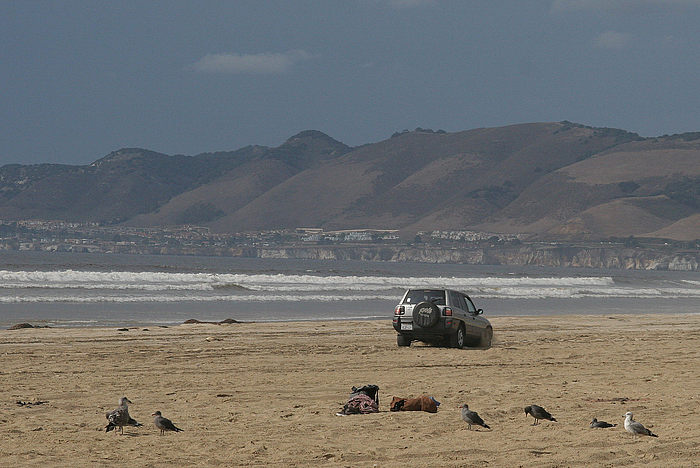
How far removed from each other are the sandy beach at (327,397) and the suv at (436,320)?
0.42 m

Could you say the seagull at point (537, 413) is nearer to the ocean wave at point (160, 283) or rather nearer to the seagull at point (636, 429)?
the seagull at point (636, 429)

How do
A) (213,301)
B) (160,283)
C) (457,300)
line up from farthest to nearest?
(160,283) < (213,301) < (457,300)

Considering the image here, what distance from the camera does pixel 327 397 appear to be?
1361 centimetres

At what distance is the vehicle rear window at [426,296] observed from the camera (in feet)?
73.0

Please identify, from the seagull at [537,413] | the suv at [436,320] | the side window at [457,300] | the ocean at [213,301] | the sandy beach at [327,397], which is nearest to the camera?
the sandy beach at [327,397]

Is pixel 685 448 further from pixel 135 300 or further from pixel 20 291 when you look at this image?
pixel 20 291

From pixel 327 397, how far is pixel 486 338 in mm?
10120

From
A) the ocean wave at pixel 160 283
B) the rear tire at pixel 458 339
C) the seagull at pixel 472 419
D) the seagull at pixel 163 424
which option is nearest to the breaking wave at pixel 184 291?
the ocean wave at pixel 160 283

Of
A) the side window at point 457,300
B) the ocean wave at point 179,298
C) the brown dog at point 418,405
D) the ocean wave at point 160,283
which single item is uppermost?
the side window at point 457,300

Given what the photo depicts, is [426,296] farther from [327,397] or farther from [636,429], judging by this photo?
[636,429]

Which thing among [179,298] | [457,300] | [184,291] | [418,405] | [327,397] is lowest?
[327,397]

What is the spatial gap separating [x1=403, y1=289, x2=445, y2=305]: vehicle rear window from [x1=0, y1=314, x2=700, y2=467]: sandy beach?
1.10m

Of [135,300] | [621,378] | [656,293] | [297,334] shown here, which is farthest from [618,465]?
[656,293]

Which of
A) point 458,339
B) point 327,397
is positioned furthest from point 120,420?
point 458,339
